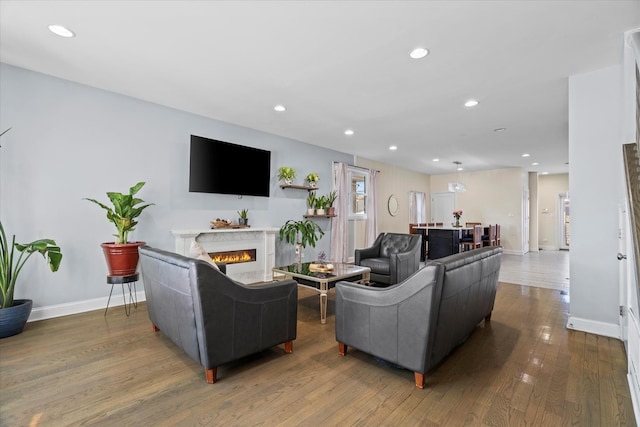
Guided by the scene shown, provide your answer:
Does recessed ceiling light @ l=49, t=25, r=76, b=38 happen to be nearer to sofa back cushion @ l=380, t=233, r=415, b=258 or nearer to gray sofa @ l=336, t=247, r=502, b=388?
gray sofa @ l=336, t=247, r=502, b=388

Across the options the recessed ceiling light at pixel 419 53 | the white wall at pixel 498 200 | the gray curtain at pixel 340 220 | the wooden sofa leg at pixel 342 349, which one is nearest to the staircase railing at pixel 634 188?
the recessed ceiling light at pixel 419 53

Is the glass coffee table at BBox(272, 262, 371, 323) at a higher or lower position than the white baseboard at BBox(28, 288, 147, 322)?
higher

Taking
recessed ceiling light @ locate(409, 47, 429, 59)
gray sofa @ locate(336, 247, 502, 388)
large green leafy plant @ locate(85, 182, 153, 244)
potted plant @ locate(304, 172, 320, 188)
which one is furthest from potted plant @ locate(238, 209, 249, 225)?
recessed ceiling light @ locate(409, 47, 429, 59)

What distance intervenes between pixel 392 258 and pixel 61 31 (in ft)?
13.9

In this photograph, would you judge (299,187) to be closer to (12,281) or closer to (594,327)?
(12,281)

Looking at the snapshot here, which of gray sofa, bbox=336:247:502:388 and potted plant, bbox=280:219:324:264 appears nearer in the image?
gray sofa, bbox=336:247:502:388

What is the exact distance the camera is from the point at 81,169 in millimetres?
3439

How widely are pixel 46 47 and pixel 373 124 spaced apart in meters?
3.98

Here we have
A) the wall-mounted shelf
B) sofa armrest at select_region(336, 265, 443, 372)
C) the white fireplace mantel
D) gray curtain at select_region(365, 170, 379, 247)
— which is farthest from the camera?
gray curtain at select_region(365, 170, 379, 247)

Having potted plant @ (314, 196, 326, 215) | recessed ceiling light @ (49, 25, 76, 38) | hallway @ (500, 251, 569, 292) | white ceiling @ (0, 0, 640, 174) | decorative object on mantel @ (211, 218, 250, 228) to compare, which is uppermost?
white ceiling @ (0, 0, 640, 174)

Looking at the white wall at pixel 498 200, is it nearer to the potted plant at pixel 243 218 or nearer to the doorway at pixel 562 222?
the doorway at pixel 562 222

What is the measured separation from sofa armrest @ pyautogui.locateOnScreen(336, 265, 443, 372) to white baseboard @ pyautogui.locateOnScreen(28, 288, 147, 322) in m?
2.34

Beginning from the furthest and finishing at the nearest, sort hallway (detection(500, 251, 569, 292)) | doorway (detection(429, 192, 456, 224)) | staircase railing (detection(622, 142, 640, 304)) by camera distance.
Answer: doorway (detection(429, 192, 456, 224)) → hallway (detection(500, 251, 569, 292)) → staircase railing (detection(622, 142, 640, 304))

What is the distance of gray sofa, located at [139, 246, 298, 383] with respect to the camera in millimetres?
1932
